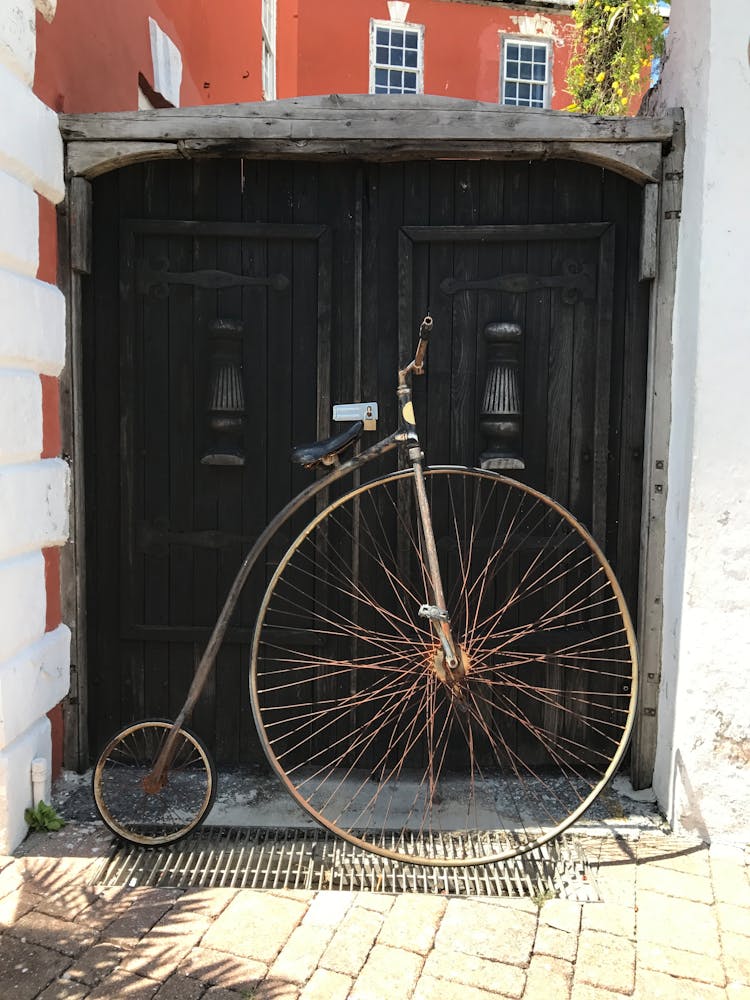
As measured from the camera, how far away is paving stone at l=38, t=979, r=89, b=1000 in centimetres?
205

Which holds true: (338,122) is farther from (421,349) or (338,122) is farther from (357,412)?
(357,412)

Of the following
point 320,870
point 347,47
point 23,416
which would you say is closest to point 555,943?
point 320,870

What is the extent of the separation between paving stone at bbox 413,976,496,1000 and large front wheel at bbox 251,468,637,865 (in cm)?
97

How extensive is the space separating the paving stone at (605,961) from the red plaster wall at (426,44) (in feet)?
35.1

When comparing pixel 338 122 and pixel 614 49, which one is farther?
pixel 614 49

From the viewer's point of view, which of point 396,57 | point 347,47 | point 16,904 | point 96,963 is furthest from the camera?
point 396,57

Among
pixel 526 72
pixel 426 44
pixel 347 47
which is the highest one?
pixel 426 44

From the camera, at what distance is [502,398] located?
10.2ft

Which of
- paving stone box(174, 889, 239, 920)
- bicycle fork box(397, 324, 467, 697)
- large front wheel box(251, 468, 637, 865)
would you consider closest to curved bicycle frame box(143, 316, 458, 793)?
bicycle fork box(397, 324, 467, 697)

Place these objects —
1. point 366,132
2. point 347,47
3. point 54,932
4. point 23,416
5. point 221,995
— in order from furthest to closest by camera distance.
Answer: point 347,47 → point 366,132 → point 23,416 → point 54,932 → point 221,995

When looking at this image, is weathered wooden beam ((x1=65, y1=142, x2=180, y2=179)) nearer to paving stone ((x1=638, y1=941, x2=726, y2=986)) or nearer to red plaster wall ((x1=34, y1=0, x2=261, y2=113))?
red plaster wall ((x1=34, y1=0, x2=261, y2=113))

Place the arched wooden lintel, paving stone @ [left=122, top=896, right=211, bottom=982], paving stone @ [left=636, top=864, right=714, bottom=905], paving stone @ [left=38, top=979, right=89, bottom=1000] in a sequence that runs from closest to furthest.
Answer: paving stone @ [left=38, top=979, right=89, bottom=1000], paving stone @ [left=122, top=896, right=211, bottom=982], paving stone @ [left=636, top=864, right=714, bottom=905], the arched wooden lintel

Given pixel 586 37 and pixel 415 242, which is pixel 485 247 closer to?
pixel 415 242

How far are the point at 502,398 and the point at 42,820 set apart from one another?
2165 millimetres
